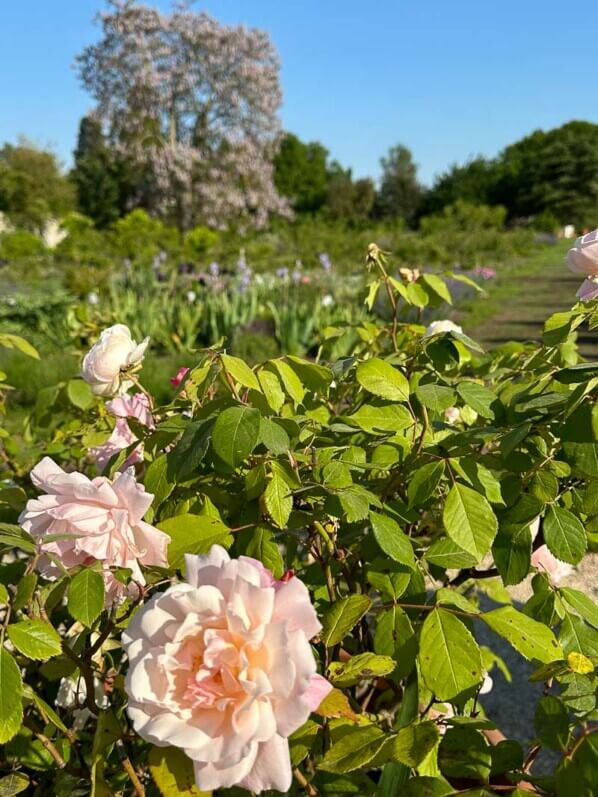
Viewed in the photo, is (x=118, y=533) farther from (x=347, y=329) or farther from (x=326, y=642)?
(x=347, y=329)

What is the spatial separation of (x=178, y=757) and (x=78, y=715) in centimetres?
59

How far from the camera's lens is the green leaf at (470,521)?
0.69m

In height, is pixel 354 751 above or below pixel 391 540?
below

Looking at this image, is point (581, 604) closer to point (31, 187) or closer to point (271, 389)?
point (271, 389)

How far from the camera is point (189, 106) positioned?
21.7m

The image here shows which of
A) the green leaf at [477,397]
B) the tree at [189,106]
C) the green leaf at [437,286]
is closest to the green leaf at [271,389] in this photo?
the green leaf at [477,397]

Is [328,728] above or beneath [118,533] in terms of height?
beneath

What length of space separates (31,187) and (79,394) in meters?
30.0

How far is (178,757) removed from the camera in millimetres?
577

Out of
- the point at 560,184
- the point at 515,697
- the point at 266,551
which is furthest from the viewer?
the point at 560,184

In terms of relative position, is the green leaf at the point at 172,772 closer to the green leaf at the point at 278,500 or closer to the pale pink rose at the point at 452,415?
the green leaf at the point at 278,500

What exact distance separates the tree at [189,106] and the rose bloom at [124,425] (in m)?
22.0

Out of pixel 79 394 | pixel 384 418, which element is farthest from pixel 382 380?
pixel 79 394

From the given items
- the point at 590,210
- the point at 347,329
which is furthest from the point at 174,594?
the point at 590,210
